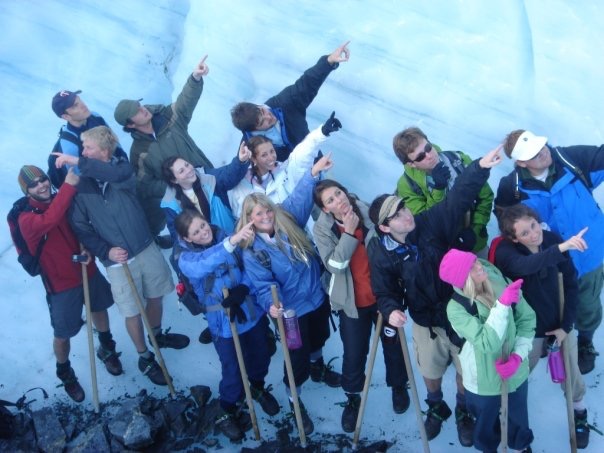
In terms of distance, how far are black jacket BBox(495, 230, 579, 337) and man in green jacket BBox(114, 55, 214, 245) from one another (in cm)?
230

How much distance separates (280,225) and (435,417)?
168cm

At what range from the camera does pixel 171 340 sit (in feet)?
16.6

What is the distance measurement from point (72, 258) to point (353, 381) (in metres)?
2.17

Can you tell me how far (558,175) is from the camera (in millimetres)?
3574

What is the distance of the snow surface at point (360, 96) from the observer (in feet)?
15.9

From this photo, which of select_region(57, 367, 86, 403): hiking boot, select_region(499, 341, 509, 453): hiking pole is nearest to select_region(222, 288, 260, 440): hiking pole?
select_region(57, 367, 86, 403): hiking boot

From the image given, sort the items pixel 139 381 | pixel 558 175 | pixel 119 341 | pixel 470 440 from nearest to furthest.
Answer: pixel 558 175
pixel 470 440
pixel 139 381
pixel 119 341

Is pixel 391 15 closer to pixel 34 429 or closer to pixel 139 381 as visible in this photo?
pixel 139 381

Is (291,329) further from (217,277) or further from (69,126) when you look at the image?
(69,126)

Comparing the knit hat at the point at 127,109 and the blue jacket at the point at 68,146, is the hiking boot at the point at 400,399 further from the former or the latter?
the knit hat at the point at 127,109

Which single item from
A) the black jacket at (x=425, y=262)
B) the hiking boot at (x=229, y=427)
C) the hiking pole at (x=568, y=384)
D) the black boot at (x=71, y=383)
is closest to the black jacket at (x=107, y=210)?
the black boot at (x=71, y=383)

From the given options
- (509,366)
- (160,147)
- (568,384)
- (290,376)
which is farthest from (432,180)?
(160,147)

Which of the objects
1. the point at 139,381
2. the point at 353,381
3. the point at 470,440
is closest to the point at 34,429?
the point at 139,381

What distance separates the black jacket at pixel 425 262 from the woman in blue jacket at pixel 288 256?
0.53 meters
